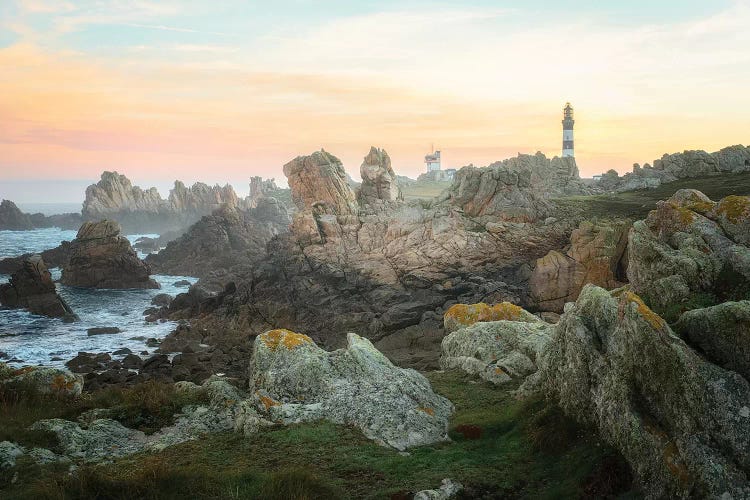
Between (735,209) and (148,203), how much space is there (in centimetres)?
18114

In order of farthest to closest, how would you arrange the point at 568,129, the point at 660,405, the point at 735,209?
1. the point at 568,129
2. the point at 735,209
3. the point at 660,405

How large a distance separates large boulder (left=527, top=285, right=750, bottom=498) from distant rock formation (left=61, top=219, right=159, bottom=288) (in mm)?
78075

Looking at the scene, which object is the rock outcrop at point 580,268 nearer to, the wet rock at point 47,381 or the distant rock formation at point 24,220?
the wet rock at point 47,381

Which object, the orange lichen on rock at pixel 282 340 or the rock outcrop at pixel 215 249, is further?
the rock outcrop at pixel 215 249

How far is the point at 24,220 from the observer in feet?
532

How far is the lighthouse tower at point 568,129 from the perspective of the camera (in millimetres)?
140125

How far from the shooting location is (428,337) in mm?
46344

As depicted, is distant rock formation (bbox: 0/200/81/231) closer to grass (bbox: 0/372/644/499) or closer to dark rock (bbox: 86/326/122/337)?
dark rock (bbox: 86/326/122/337)

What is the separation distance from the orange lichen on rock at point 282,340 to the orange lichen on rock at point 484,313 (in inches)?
537

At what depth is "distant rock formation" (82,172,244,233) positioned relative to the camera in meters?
166

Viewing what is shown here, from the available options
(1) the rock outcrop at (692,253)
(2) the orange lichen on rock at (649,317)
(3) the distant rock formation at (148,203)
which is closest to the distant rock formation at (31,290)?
(1) the rock outcrop at (692,253)

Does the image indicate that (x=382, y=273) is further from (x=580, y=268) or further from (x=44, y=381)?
(x=44, y=381)

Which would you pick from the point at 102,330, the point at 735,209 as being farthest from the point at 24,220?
the point at 735,209

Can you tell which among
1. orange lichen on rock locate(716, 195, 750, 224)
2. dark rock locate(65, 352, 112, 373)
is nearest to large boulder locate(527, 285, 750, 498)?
orange lichen on rock locate(716, 195, 750, 224)
